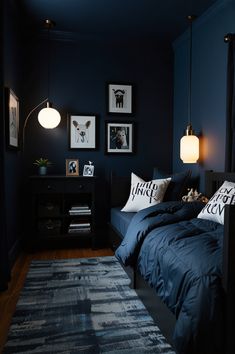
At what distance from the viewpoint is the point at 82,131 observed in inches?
153

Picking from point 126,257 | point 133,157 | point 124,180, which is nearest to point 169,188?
point 124,180

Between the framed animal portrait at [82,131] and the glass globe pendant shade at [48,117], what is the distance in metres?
0.25

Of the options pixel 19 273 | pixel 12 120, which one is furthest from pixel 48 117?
pixel 19 273

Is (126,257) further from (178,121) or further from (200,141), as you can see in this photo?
(178,121)

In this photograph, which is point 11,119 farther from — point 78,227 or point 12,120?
point 78,227

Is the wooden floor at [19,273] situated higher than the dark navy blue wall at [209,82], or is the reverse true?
the dark navy blue wall at [209,82]

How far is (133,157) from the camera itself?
406 centimetres

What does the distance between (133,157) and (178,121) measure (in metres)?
0.77

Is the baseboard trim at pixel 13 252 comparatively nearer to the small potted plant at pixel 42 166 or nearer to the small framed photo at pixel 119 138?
the small potted plant at pixel 42 166

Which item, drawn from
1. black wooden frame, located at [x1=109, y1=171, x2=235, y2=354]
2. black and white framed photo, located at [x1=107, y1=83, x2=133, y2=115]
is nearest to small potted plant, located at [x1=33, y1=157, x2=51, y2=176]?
black and white framed photo, located at [x1=107, y1=83, x2=133, y2=115]

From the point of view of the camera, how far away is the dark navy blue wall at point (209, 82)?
118 inches

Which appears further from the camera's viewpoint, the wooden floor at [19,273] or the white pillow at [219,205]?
the white pillow at [219,205]

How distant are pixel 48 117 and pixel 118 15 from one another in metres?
1.40

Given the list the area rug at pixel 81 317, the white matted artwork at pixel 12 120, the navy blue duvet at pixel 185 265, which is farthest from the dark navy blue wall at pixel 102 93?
the navy blue duvet at pixel 185 265
